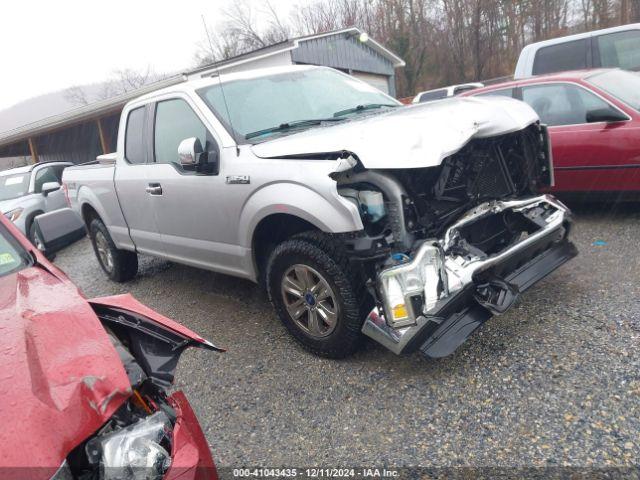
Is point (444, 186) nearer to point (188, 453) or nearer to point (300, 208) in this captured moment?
point (300, 208)

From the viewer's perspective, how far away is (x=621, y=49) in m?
7.81

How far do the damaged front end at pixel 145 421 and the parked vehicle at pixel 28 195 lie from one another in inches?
273

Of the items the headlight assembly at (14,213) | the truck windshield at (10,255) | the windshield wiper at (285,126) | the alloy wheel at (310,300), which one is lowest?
the headlight assembly at (14,213)

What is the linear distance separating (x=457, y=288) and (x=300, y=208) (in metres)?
1.04

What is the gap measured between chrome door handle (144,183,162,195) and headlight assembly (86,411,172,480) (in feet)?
9.75

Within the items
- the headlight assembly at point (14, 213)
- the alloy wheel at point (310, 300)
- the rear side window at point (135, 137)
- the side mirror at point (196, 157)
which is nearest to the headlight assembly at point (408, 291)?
the alloy wheel at point (310, 300)

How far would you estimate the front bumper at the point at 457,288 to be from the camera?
264cm

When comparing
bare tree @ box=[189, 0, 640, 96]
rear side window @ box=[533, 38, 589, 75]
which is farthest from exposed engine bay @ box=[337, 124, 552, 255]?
bare tree @ box=[189, 0, 640, 96]

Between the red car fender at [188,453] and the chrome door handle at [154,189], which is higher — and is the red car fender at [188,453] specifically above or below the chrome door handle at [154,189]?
below

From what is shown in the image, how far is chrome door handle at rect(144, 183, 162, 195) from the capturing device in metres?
4.18

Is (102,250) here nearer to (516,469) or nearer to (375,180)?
(375,180)

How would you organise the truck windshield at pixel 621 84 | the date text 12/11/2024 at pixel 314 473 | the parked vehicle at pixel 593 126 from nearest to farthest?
the date text 12/11/2024 at pixel 314 473 → the parked vehicle at pixel 593 126 → the truck windshield at pixel 621 84

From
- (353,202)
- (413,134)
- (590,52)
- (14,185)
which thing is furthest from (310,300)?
(14,185)

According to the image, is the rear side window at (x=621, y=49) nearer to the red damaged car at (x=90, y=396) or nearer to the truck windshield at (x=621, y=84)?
the truck windshield at (x=621, y=84)
